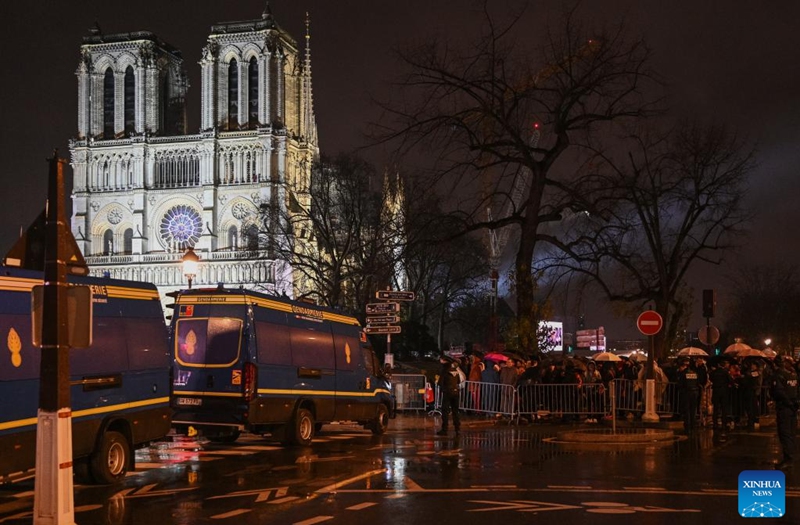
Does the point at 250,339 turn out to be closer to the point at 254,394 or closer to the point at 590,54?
the point at 254,394

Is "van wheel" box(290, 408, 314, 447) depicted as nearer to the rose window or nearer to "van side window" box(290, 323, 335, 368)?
"van side window" box(290, 323, 335, 368)

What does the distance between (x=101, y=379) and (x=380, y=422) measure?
35.3ft

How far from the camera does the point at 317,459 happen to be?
18.6 m

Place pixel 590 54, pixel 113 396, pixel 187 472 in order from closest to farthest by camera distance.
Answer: pixel 113 396, pixel 187 472, pixel 590 54

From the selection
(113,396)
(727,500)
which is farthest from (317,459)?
(727,500)

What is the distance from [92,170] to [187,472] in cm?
10717

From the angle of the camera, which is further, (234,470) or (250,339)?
(250,339)

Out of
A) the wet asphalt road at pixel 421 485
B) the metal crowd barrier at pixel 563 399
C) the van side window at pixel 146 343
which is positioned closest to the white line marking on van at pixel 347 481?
the wet asphalt road at pixel 421 485

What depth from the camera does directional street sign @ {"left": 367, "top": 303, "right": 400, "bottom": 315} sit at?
99.1 ft

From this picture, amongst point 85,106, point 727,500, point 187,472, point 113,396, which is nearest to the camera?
point 727,500

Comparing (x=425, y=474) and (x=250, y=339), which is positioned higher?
(x=250, y=339)

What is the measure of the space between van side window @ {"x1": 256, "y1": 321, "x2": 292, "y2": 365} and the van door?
0.50 meters

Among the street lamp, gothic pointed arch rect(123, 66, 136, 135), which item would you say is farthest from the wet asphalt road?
gothic pointed arch rect(123, 66, 136, 135)

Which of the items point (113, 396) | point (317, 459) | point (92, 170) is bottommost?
point (317, 459)
